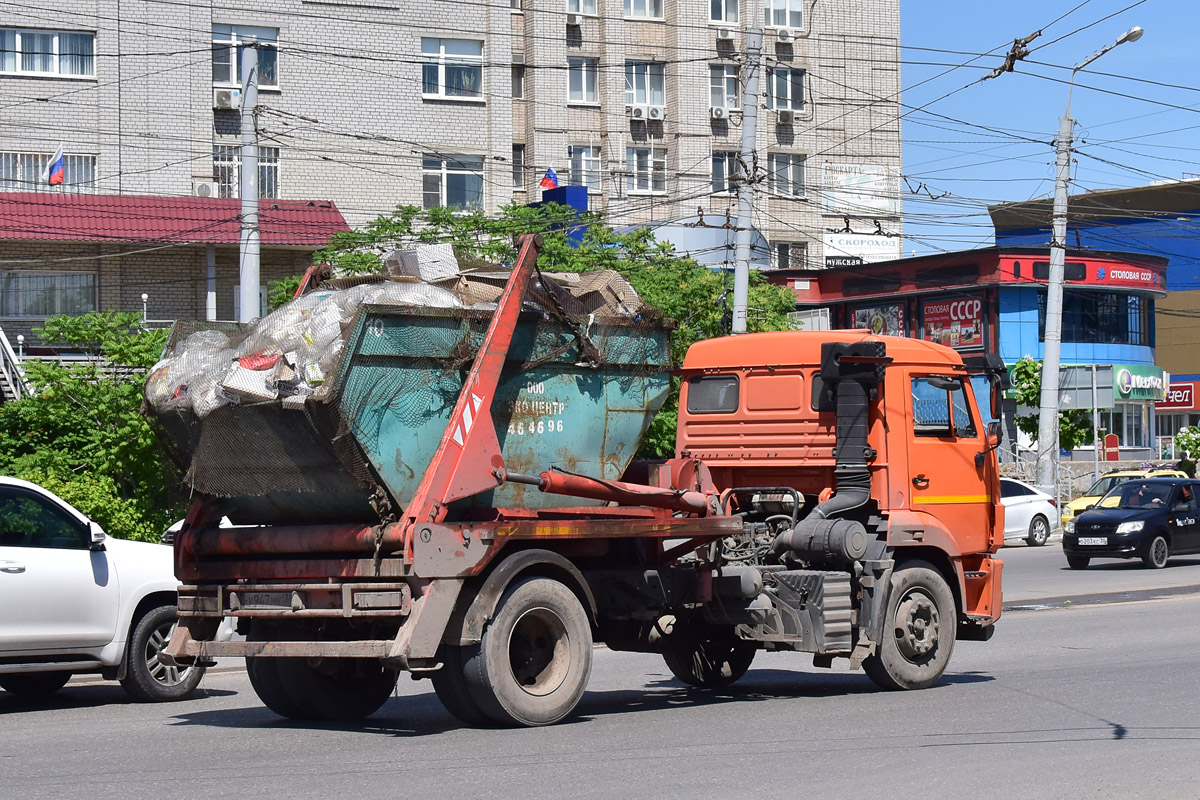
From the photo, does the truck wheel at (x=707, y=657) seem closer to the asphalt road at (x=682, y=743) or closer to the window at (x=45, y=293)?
the asphalt road at (x=682, y=743)

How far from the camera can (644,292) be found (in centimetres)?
3166

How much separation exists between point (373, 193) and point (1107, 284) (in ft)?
93.3

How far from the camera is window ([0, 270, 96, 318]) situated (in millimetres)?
36594

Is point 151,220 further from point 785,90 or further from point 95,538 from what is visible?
point 785,90

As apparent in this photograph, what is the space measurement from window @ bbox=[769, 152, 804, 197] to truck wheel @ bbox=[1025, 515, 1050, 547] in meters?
25.7

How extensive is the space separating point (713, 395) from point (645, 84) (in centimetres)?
4468

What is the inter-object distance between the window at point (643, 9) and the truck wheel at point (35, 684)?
46.8 m

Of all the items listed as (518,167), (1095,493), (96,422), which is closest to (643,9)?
(518,167)

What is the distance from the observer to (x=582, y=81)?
55031mm

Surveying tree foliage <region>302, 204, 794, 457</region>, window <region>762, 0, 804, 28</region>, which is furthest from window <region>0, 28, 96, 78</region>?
window <region>762, 0, 804, 28</region>

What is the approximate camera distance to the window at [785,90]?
58.9 metres

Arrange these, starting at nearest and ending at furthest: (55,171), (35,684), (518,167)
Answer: (35,684)
(55,171)
(518,167)

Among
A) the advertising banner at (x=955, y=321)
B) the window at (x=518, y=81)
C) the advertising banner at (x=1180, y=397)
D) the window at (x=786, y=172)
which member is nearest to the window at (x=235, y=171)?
the window at (x=518, y=81)

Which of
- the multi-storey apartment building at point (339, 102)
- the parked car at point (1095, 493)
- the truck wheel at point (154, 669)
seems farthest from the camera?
the multi-storey apartment building at point (339, 102)
